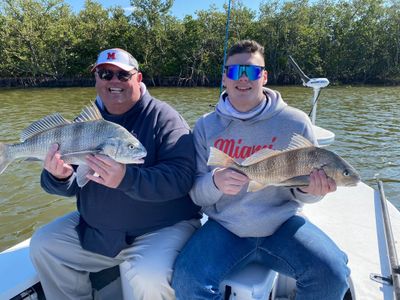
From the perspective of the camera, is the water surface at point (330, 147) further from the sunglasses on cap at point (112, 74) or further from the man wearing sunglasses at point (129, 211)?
the sunglasses on cap at point (112, 74)

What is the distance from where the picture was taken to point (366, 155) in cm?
1116

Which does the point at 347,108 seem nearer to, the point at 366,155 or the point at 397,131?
the point at 397,131

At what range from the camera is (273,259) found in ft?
7.58

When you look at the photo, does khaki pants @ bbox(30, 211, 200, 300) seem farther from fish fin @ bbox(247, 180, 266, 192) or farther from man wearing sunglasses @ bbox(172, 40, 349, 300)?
fish fin @ bbox(247, 180, 266, 192)

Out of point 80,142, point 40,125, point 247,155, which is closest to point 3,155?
point 40,125

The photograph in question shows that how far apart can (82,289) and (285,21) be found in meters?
45.5

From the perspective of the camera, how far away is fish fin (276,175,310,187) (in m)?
2.20

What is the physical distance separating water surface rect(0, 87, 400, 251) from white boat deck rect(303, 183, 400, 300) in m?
4.08

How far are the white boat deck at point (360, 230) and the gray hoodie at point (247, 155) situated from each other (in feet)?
2.63

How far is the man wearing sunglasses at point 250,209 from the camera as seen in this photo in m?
2.13

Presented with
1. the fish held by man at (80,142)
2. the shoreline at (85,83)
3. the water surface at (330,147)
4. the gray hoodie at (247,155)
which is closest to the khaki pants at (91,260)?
the gray hoodie at (247,155)

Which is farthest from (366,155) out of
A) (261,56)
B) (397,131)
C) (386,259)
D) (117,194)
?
(117,194)

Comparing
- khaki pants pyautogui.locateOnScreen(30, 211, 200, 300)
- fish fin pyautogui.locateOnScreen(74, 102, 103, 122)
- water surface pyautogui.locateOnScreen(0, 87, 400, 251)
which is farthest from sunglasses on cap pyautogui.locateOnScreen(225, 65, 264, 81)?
water surface pyautogui.locateOnScreen(0, 87, 400, 251)

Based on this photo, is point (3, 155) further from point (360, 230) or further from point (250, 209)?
point (360, 230)
